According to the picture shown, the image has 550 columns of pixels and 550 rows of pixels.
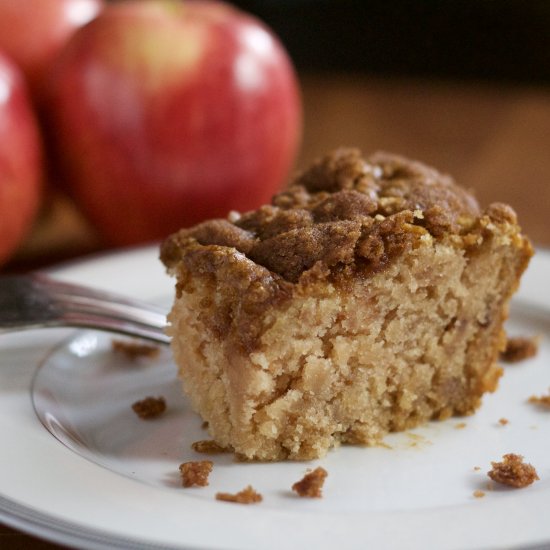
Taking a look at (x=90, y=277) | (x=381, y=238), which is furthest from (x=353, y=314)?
(x=90, y=277)

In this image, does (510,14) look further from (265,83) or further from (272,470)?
(272,470)

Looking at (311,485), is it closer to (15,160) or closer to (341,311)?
(341,311)

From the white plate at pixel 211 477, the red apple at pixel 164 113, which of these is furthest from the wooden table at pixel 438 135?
the white plate at pixel 211 477

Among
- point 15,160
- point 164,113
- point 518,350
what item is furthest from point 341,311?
point 15,160

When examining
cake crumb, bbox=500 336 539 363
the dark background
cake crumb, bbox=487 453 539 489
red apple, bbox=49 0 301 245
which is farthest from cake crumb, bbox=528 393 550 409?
the dark background

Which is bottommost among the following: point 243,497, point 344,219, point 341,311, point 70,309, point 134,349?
point 134,349

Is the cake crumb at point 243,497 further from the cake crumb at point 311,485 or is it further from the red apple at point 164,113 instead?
the red apple at point 164,113
